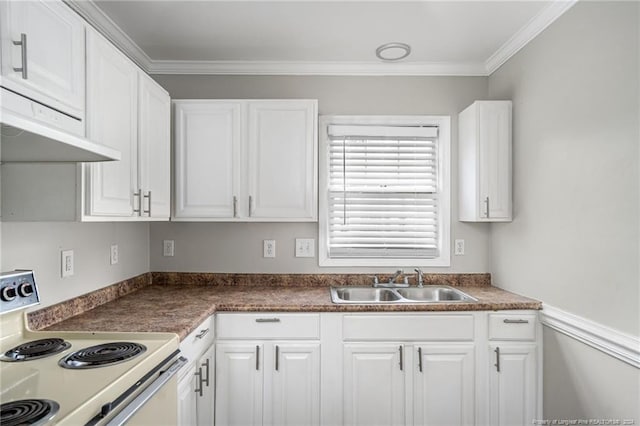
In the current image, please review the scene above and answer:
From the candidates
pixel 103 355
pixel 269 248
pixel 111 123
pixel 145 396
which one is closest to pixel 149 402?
pixel 145 396

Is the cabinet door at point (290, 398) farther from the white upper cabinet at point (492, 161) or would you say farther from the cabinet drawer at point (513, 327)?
the white upper cabinet at point (492, 161)

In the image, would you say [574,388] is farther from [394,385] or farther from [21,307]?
[21,307]

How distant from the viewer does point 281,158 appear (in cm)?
231

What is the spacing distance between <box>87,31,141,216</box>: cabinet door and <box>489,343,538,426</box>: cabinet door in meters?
2.12

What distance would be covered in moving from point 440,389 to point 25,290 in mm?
A: 2075

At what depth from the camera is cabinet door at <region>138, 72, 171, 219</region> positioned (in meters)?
1.85

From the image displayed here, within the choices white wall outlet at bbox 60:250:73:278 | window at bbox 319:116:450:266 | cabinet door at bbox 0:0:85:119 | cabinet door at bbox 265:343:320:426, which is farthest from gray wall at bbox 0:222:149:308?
window at bbox 319:116:450:266

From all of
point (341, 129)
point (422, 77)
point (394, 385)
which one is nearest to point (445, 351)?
point (394, 385)

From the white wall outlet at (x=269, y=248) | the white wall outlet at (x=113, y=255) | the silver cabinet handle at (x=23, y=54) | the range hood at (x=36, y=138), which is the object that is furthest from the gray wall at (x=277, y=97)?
the silver cabinet handle at (x=23, y=54)

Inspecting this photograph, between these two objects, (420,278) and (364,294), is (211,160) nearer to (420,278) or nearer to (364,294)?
(364,294)

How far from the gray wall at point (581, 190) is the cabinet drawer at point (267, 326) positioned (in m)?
1.34

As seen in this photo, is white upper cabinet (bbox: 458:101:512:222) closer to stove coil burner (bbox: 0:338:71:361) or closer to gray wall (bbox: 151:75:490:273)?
gray wall (bbox: 151:75:490:273)

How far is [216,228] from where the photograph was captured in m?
2.59

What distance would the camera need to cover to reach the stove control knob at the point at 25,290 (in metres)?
1.37
